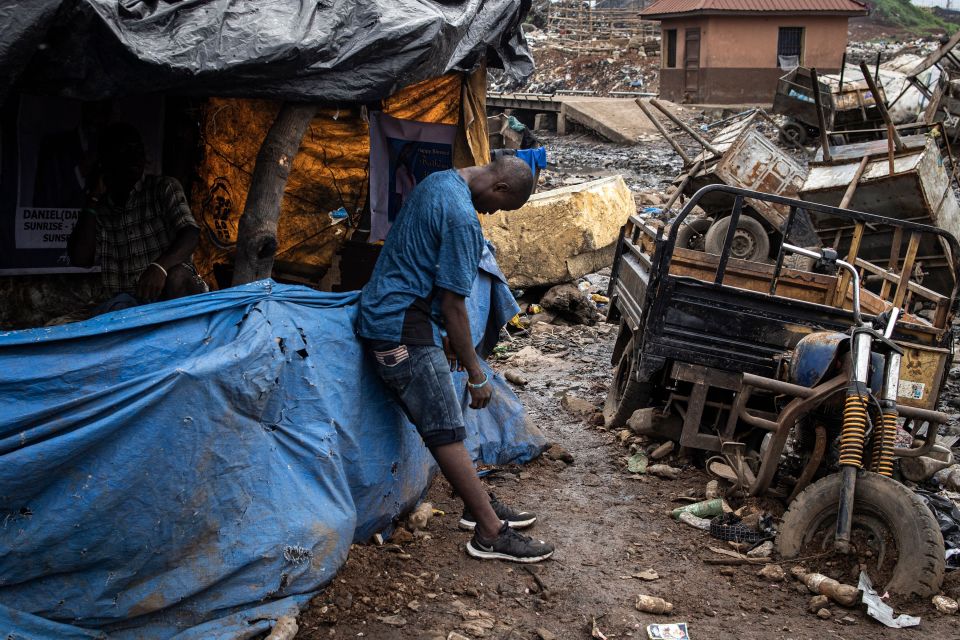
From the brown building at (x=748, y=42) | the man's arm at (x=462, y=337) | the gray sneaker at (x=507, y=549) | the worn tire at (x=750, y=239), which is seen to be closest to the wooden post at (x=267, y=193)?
the man's arm at (x=462, y=337)

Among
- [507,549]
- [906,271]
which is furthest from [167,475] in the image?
[906,271]

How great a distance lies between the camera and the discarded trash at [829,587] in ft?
12.0

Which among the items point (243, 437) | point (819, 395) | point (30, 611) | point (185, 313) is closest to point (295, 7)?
point (185, 313)

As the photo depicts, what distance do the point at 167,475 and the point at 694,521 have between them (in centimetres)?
275

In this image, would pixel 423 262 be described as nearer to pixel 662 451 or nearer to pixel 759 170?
pixel 662 451

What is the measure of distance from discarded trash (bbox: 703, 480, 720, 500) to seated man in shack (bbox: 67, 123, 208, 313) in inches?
115

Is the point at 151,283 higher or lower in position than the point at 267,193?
lower

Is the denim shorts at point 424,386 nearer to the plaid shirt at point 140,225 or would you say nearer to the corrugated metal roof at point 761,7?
the plaid shirt at point 140,225

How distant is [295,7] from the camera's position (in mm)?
3918

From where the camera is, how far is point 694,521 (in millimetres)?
4629

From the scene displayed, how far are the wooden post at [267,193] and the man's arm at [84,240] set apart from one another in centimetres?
70

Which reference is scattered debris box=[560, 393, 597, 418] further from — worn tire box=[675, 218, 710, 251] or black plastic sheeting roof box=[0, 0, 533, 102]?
worn tire box=[675, 218, 710, 251]

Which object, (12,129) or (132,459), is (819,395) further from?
(12,129)

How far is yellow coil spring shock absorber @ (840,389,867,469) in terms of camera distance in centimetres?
377
